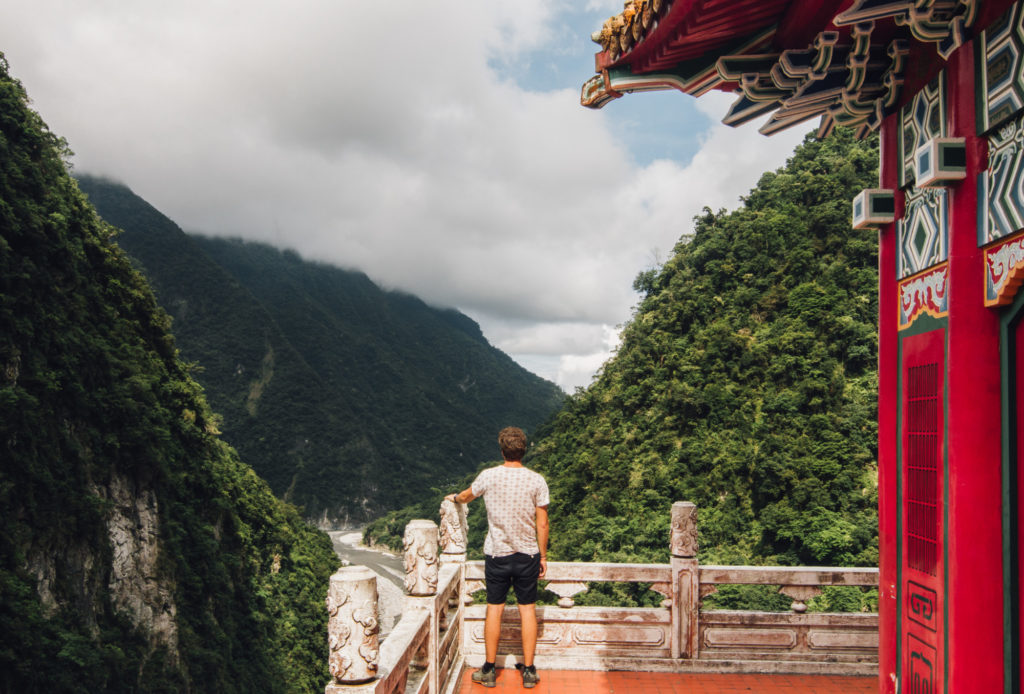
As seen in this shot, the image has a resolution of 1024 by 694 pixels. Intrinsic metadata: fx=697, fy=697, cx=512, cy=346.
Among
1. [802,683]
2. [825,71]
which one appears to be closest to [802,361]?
[802,683]

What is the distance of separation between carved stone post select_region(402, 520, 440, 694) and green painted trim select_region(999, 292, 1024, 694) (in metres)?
3.15

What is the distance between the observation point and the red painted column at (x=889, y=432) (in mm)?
4246

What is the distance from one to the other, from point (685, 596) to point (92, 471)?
84.5 feet

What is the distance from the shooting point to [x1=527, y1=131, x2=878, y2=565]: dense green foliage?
23.2 meters

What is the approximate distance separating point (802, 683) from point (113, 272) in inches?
1222

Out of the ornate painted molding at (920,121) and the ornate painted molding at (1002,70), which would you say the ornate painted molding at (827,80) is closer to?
the ornate painted molding at (920,121)

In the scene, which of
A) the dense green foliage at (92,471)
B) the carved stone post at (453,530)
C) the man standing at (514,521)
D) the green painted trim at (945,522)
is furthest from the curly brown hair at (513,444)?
the dense green foliage at (92,471)

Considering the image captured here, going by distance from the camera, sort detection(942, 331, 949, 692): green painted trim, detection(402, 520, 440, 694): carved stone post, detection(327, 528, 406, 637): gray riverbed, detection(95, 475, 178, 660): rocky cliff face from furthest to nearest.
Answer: detection(327, 528, 406, 637): gray riverbed < detection(95, 475, 178, 660): rocky cliff face < detection(402, 520, 440, 694): carved stone post < detection(942, 331, 949, 692): green painted trim

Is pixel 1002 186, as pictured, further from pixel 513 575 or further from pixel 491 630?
pixel 491 630

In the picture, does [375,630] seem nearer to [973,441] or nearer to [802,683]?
[973,441]

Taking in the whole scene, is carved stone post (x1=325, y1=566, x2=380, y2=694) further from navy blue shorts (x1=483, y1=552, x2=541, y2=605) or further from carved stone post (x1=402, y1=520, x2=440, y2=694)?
navy blue shorts (x1=483, y1=552, x2=541, y2=605)

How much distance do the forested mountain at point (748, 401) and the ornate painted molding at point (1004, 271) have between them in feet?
63.9

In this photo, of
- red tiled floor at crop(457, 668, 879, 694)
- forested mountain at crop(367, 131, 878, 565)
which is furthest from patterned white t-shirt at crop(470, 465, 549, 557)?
forested mountain at crop(367, 131, 878, 565)

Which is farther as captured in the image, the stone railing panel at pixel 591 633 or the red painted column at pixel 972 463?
the stone railing panel at pixel 591 633
